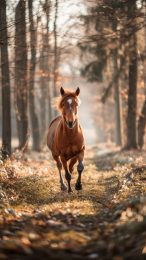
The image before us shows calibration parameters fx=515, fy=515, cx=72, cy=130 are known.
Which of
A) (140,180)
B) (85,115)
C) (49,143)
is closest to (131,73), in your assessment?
(49,143)

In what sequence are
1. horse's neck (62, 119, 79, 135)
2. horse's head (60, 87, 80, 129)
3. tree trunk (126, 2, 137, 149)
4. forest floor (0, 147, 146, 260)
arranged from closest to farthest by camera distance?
forest floor (0, 147, 146, 260), horse's head (60, 87, 80, 129), horse's neck (62, 119, 79, 135), tree trunk (126, 2, 137, 149)

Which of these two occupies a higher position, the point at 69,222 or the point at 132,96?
the point at 69,222

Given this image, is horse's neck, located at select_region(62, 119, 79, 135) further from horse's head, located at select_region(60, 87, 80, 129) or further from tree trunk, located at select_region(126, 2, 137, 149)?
tree trunk, located at select_region(126, 2, 137, 149)

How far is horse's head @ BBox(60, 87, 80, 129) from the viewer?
1389 centimetres

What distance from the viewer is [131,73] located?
30188mm

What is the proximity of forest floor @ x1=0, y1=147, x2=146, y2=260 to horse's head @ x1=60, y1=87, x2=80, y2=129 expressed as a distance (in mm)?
2043

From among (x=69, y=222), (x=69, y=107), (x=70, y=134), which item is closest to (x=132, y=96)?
(x=70, y=134)

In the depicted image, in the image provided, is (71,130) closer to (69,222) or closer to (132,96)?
(69,222)

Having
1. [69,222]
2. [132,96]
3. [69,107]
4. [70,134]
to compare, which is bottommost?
[132,96]

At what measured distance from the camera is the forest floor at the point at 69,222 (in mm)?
7613

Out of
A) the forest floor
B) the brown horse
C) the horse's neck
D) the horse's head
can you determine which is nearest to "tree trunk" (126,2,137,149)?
the forest floor

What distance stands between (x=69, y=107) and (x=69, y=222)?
4.83 metres

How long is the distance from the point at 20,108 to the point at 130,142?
306 inches

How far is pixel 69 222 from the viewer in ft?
31.8
